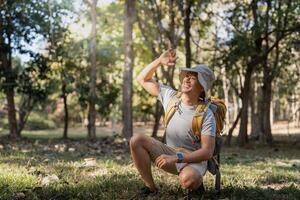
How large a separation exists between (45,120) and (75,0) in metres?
25.8

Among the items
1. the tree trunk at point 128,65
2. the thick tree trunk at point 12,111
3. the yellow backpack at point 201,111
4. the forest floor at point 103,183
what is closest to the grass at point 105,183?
the forest floor at point 103,183

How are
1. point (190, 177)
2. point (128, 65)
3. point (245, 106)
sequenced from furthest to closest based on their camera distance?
point (245, 106) → point (128, 65) → point (190, 177)

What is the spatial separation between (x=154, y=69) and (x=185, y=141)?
0.84 m

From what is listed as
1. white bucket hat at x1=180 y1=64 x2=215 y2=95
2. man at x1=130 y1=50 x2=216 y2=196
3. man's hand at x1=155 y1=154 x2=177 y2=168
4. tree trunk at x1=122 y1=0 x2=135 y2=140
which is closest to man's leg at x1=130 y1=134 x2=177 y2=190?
man at x1=130 y1=50 x2=216 y2=196

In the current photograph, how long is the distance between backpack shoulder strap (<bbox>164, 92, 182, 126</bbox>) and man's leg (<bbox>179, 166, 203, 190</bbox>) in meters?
0.59

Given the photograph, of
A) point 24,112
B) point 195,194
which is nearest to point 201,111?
point 195,194

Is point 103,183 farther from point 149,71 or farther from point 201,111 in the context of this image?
point 201,111

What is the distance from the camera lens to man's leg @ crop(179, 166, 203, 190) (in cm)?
503

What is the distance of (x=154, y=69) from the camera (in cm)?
554

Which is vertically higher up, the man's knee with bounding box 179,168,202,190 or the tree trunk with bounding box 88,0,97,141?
the tree trunk with bounding box 88,0,97,141

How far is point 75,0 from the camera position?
786 inches

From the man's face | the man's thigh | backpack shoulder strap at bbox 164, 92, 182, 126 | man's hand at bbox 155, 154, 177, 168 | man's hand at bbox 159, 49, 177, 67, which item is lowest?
man's hand at bbox 155, 154, 177, 168

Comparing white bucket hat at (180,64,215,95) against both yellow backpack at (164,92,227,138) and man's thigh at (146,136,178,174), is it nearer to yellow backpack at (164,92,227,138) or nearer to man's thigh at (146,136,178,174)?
yellow backpack at (164,92,227,138)

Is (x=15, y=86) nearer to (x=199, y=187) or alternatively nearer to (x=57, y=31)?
(x=57, y=31)
